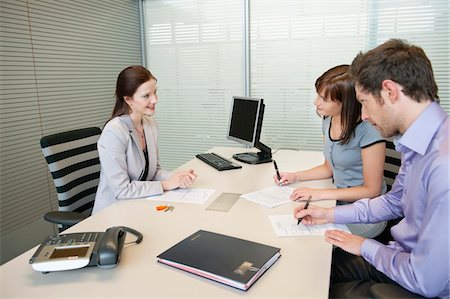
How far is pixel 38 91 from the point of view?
9.25ft

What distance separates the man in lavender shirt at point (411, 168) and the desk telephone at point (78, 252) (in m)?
0.72

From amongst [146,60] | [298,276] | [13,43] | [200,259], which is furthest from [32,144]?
[298,276]

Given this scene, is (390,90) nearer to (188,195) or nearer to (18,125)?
(188,195)

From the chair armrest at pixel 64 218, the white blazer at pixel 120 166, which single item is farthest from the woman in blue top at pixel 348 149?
the chair armrest at pixel 64 218

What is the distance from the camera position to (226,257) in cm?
112

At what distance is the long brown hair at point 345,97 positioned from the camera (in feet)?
5.57

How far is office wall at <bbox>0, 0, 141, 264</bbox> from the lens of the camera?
258cm

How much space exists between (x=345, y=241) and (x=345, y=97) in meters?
0.76

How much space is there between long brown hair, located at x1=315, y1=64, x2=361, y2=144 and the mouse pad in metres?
0.60

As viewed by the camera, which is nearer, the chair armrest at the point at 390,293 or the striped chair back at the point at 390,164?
the chair armrest at the point at 390,293

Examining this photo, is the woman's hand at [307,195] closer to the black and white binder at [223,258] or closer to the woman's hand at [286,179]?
the woman's hand at [286,179]

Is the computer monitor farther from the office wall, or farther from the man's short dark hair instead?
the office wall

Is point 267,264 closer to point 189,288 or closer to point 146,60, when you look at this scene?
point 189,288

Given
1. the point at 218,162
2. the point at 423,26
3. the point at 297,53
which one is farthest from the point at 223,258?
the point at 423,26
